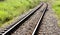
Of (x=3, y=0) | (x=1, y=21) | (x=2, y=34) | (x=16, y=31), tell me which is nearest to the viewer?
(x=2, y=34)

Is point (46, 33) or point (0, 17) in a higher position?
point (46, 33)

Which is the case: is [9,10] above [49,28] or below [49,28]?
below

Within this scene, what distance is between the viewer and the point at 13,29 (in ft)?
43.1

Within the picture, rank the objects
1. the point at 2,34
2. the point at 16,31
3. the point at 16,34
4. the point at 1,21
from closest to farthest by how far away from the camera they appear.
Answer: the point at 2,34
the point at 16,34
the point at 16,31
the point at 1,21

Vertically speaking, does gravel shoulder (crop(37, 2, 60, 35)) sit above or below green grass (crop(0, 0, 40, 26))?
above

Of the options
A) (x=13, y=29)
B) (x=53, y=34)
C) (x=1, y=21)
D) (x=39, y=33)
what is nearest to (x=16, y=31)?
(x=13, y=29)

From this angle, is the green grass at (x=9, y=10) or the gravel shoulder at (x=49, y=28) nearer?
the gravel shoulder at (x=49, y=28)

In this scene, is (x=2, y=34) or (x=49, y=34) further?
(x=49, y=34)

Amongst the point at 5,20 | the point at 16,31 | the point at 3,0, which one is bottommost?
the point at 3,0

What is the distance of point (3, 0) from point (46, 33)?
623 inches

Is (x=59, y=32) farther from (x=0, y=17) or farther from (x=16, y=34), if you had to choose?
(x=0, y=17)

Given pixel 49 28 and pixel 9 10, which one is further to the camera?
pixel 9 10

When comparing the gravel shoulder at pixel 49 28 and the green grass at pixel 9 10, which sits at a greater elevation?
the gravel shoulder at pixel 49 28

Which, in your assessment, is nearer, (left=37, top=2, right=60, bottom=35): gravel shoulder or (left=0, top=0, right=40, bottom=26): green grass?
(left=37, top=2, right=60, bottom=35): gravel shoulder
